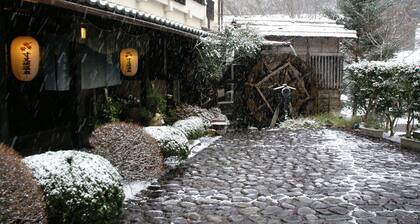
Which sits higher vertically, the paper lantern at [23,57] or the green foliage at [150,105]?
the paper lantern at [23,57]

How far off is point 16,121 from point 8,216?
6.20 meters

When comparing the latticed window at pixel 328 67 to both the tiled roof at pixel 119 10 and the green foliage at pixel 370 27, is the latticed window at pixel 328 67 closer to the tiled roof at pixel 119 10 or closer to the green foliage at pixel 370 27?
the green foliage at pixel 370 27

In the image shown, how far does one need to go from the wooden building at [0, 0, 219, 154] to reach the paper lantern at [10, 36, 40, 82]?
0.13 ft

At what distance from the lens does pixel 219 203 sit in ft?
23.3

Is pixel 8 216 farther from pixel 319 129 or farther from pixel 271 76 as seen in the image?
pixel 271 76

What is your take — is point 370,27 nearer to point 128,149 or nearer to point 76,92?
point 76,92

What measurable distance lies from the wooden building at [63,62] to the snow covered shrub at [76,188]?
170cm

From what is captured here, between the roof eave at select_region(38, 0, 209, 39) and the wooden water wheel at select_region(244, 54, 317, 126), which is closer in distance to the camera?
the roof eave at select_region(38, 0, 209, 39)

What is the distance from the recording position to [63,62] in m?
9.82

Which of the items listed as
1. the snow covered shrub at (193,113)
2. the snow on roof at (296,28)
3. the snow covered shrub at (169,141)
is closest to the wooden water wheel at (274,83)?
the snow on roof at (296,28)

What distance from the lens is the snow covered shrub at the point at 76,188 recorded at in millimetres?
5305

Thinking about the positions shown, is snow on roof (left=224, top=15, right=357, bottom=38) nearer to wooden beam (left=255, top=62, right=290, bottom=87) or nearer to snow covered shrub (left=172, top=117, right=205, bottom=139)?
wooden beam (left=255, top=62, right=290, bottom=87)

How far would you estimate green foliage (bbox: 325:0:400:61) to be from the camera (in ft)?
82.7

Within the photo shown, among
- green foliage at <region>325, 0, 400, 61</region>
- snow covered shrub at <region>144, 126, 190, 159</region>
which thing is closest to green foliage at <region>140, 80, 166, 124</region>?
snow covered shrub at <region>144, 126, 190, 159</region>
